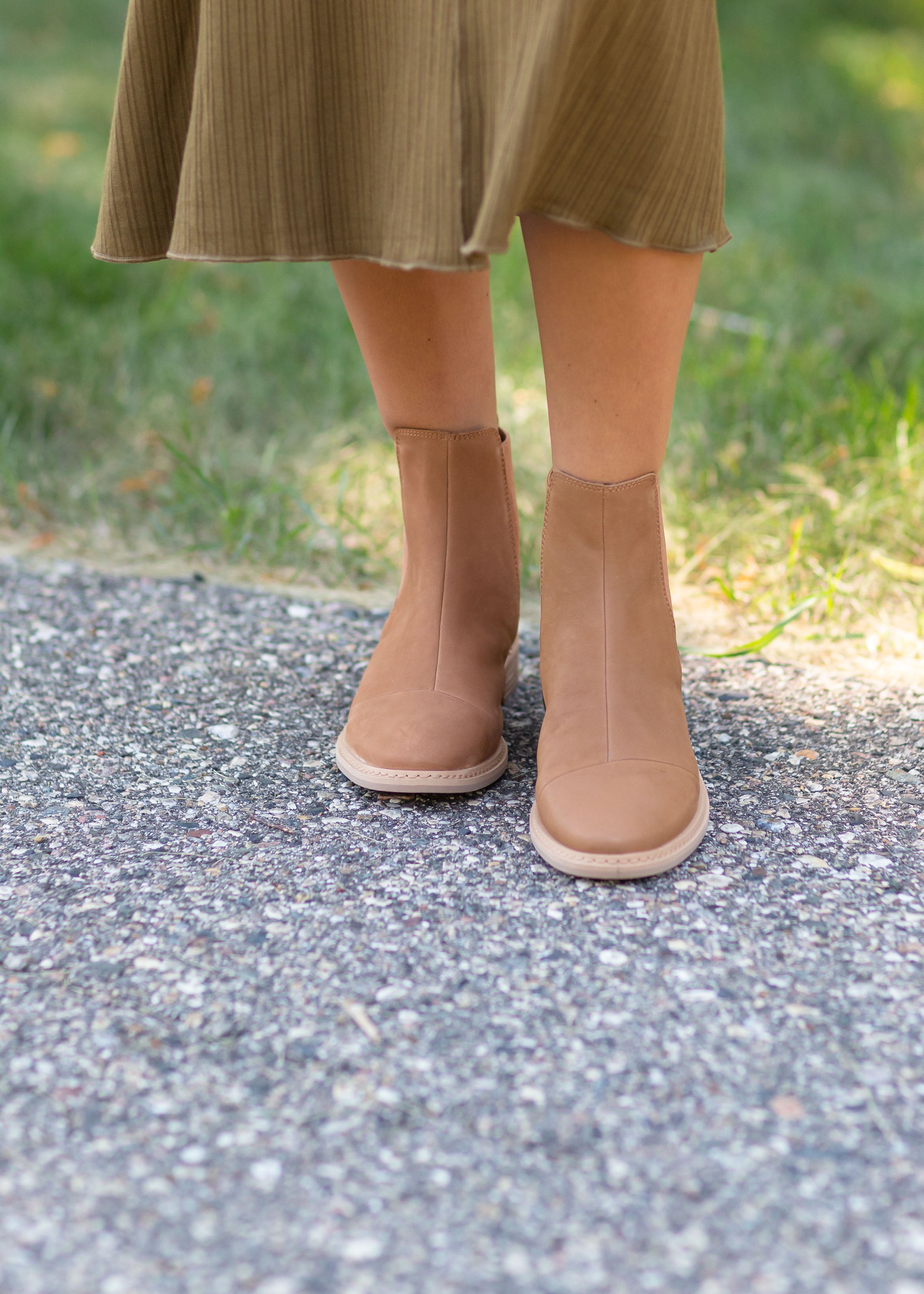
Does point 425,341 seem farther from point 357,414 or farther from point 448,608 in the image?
point 357,414

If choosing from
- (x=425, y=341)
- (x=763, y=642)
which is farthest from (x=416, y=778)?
(x=763, y=642)

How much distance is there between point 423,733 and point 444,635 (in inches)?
4.4

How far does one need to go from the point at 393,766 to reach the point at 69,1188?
0.45 meters

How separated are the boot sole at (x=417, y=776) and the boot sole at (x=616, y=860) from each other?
0.12m

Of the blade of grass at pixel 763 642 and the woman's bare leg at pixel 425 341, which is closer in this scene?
the woman's bare leg at pixel 425 341

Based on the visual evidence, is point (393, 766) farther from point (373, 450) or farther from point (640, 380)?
point (373, 450)

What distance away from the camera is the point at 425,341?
100cm

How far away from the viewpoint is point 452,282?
38.9 inches

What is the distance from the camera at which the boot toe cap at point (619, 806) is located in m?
0.89

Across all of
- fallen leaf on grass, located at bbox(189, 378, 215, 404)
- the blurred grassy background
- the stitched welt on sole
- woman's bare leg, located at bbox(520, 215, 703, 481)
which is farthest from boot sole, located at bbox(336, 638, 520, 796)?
fallen leaf on grass, located at bbox(189, 378, 215, 404)

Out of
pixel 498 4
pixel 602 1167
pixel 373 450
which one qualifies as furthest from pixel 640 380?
pixel 373 450

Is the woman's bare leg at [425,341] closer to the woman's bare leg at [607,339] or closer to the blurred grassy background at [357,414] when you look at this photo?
the woman's bare leg at [607,339]

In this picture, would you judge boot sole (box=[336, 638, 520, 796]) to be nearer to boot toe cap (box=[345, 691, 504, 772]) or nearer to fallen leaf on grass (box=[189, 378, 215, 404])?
boot toe cap (box=[345, 691, 504, 772])

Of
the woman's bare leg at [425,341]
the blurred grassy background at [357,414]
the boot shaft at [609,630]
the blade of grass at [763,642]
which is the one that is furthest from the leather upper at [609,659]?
the blurred grassy background at [357,414]
